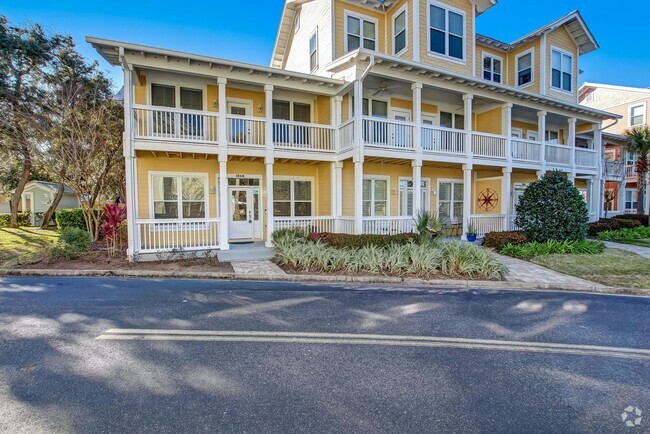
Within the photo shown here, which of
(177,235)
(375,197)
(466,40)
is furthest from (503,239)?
(177,235)

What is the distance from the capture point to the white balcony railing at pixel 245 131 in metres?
11.5

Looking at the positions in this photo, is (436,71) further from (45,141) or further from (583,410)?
(45,141)

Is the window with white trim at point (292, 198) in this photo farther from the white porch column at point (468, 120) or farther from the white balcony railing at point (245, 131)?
the white porch column at point (468, 120)

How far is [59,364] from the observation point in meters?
3.59

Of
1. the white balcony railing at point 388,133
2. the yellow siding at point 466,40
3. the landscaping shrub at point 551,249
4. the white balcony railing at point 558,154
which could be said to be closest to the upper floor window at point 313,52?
the yellow siding at point 466,40

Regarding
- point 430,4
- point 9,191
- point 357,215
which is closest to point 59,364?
point 357,215

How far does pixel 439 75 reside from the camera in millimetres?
12375

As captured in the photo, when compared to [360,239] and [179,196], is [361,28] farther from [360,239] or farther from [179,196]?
[179,196]

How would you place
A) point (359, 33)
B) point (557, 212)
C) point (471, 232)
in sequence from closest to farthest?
point (557, 212)
point (471, 232)
point (359, 33)

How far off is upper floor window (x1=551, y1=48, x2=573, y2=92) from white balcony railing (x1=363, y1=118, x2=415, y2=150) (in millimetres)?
10784

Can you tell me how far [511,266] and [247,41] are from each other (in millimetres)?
17999

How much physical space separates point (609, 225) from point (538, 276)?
13226 mm

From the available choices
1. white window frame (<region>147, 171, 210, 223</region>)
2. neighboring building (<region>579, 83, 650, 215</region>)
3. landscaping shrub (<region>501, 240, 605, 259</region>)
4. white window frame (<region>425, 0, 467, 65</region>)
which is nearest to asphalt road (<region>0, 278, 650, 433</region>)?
landscaping shrub (<region>501, 240, 605, 259</region>)

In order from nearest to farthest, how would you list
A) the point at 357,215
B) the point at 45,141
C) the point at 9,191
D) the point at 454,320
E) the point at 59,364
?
the point at 59,364 < the point at 454,320 < the point at 357,215 < the point at 45,141 < the point at 9,191
